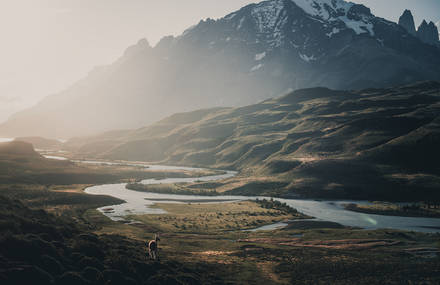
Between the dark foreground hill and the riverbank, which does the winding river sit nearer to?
the riverbank

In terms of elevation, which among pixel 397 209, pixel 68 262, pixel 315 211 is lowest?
pixel 315 211

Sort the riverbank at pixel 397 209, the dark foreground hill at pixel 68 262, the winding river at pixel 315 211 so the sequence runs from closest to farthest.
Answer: the dark foreground hill at pixel 68 262 < the winding river at pixel 315 211 < the riverbank at pixel 397 209

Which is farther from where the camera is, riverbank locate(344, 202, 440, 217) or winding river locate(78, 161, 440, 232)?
riverbank locate(344, 202, 440, 217)

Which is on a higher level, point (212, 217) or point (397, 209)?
point (397, 209)

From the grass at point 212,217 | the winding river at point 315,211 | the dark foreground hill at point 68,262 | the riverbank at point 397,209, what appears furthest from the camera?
the riverbank at point 397,209

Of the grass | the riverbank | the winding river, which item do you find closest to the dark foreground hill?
the grass

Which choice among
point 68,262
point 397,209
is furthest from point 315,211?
point 68,262

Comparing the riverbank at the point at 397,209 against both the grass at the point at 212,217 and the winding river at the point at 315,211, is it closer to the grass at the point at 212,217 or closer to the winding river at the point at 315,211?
the winding river at the point at 315,211

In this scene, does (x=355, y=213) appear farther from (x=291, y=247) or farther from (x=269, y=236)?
(x=291, y=247)

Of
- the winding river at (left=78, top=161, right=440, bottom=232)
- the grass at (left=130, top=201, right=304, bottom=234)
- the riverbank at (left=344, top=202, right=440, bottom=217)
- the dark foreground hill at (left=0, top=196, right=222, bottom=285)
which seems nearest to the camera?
the dark foreground hill at (left=0, top=196, right=222, bottom=285)

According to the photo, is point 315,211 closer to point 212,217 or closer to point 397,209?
point 397,209

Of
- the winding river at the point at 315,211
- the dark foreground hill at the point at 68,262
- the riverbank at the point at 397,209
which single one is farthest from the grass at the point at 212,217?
the dark foreground hill at the point at 68,262

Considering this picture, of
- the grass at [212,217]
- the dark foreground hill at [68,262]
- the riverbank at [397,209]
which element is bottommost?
the grass at [212,217]

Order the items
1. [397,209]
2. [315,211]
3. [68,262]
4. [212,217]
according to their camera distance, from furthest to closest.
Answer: [315,211] → [397,209] → [212,217] → [68,262]
